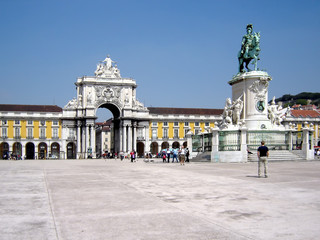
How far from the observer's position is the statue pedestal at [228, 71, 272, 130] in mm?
26578

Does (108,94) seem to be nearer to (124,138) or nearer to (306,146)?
(124,138)

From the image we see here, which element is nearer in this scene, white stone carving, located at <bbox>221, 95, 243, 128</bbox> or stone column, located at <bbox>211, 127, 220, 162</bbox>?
stone column, located at <bbox>211, 127, 220, 162</bbox>

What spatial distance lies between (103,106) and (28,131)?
48.6 feet

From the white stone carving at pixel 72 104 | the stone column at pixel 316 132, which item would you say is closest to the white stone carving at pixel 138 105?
the white stone carving at pixel 72 104

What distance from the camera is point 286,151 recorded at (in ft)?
88.6

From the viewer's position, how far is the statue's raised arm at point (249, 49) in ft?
90.1

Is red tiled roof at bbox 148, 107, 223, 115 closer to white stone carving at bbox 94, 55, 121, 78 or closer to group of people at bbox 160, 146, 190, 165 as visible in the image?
white stone carving at bbox 94, 55, 121, 78

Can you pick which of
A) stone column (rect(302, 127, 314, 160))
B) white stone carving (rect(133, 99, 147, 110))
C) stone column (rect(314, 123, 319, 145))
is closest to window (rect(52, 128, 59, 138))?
white stone carving (rect(133, 99, 147, 110))

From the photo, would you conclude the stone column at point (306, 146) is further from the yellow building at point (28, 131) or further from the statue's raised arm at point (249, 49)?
the yellow building at point (28, 131)

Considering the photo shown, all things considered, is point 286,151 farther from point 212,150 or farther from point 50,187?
point 50,187

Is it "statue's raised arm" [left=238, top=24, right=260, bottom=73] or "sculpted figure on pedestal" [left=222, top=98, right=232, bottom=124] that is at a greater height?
"statue's raised arm" [left=238, top=24, right=260, bottom=73]

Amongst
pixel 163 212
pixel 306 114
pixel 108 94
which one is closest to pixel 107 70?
pixel 108 94

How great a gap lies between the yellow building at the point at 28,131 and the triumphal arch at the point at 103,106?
89.1 inches

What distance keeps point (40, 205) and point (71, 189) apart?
2.74 metres
